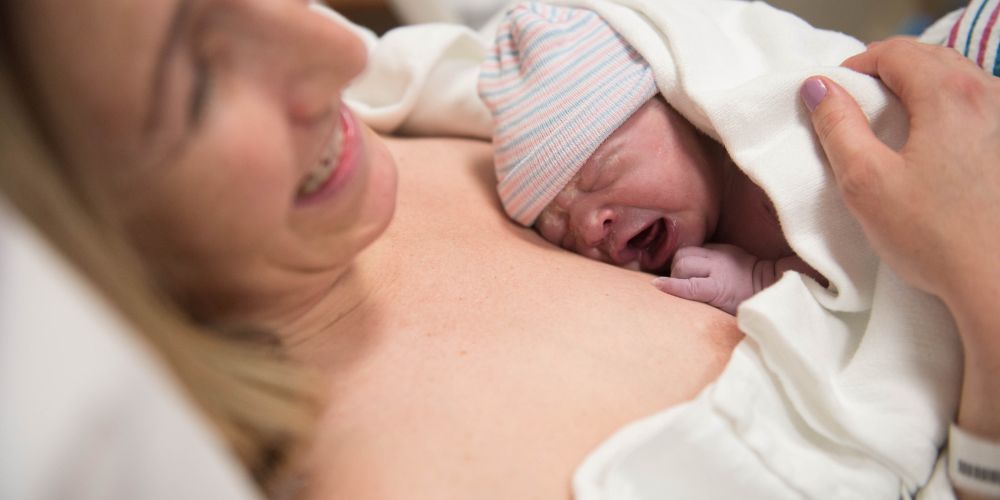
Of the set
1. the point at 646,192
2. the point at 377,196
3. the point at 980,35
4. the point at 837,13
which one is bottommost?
the point at 837,13

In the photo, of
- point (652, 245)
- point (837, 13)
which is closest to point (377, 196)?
point (652, 245)

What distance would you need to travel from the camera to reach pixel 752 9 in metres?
1.07

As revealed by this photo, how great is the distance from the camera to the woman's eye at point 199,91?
556 mm

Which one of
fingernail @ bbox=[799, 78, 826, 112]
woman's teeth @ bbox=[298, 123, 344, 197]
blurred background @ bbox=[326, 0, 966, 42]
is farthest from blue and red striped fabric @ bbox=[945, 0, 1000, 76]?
woman's teeth @ bbox=[298, 123, 344, 197]

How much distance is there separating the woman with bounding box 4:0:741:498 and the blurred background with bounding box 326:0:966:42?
926 millimetres

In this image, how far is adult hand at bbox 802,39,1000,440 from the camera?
2.20 ft

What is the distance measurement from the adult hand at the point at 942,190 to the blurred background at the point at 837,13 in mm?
1062

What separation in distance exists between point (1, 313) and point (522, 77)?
2.49 ft

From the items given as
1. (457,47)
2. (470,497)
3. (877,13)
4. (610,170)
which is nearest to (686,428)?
(470,497)

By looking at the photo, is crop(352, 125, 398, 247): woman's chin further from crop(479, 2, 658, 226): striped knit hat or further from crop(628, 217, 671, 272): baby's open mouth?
crop(628, 217, 671, 272): baby's open mouth

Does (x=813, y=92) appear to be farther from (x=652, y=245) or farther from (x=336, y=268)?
(x=336, y=268)

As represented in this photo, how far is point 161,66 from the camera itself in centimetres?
53

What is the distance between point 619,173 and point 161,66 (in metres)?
0.61

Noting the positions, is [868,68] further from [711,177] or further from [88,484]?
[88,484]
